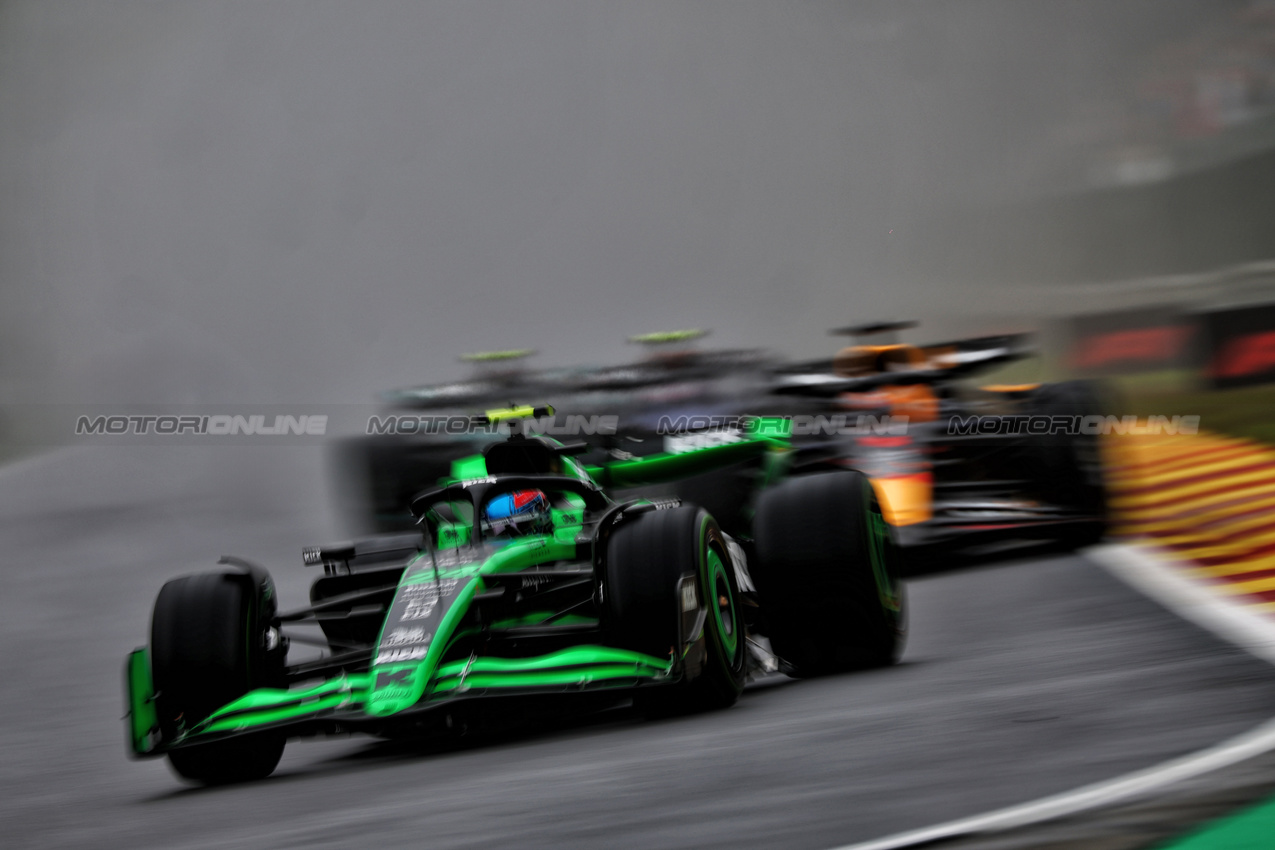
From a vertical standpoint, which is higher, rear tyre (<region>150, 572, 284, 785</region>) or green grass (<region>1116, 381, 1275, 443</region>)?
rear tyre (<region>150, 572, 284, 785</region>)

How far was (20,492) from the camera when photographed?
17.3 metres

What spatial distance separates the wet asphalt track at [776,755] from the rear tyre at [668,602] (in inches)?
3.8

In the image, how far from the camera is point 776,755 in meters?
3.96

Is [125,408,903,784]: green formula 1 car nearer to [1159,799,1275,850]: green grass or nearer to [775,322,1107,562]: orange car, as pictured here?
[1159,799,1275,850]: green grass

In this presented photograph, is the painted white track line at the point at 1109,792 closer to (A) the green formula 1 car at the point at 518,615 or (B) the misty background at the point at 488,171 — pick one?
(A) the green formula 1 car at the point at 518,615

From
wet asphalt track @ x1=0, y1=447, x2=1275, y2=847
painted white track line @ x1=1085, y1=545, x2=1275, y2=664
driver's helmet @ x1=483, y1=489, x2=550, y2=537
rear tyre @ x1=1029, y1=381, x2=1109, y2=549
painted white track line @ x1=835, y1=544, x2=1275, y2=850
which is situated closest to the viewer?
painted white track line @ x1=835, y1=544, x2=1275, y2=850

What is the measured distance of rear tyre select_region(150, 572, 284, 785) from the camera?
4910 millimetres

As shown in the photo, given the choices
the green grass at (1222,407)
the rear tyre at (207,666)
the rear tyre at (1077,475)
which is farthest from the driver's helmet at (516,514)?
the green grass at (1222,407)

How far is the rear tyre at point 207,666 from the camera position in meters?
4.91

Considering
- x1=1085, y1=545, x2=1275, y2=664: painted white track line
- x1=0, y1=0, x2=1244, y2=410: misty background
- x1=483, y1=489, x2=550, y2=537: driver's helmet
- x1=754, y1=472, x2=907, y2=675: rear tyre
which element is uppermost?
x1=0, y1=0, x2=1244, y2=410: misty background

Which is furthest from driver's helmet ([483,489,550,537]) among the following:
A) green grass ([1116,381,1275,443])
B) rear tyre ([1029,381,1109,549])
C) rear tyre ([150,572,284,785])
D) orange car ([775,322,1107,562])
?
green grass ([1116,381,1275,443])

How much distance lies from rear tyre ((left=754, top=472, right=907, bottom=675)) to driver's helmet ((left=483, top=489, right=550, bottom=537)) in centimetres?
84

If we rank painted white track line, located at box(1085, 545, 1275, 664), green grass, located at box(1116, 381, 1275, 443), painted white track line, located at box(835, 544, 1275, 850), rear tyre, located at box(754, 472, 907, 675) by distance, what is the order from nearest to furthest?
painted white track line, located at box(835, 544, 1275, 850)
painted white track line, located at box(1085, 545, 1275, 664)
rear tyre, located at box(754, 472, 907, 675)
green grass, located at box(1116, 381, 1275, 443)

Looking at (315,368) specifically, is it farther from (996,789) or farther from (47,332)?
(996,789)
